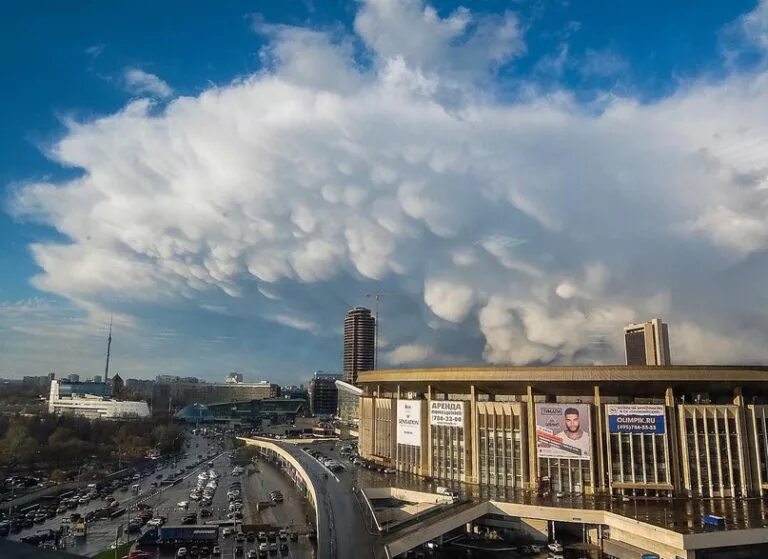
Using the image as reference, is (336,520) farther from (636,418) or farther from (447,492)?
(636,418)

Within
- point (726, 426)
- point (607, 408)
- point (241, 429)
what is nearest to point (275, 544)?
point (607, 408)

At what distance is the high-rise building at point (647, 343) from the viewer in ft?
279

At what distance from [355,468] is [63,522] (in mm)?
30414

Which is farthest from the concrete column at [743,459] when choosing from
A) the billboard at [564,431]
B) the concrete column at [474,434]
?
the concrete column at [474,434]

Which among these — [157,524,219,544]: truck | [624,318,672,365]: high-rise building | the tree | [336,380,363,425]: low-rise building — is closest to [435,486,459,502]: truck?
[157,524,219,544]: truck

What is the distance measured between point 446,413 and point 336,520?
17.3m

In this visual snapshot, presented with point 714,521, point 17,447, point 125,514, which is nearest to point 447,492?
point 714,521

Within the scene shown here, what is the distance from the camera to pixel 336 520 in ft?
138

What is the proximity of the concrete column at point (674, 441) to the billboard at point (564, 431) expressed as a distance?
6.30 meters

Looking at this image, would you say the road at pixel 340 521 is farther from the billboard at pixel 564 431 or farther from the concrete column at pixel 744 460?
the concrete column at pixel 744 460

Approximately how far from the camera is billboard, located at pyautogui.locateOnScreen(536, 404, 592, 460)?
158 ft

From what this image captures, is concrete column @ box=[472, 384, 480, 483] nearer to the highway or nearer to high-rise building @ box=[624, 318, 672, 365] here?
the highway

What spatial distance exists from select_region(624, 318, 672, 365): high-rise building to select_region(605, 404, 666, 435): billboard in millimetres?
40788

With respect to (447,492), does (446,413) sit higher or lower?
higher
